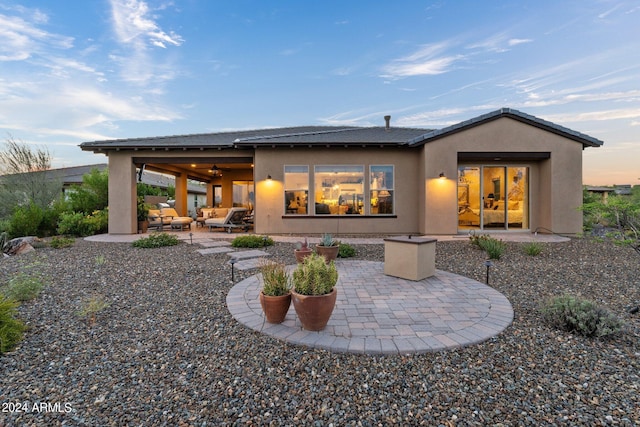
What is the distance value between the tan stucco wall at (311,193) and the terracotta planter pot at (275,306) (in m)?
7.66

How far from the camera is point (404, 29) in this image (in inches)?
428

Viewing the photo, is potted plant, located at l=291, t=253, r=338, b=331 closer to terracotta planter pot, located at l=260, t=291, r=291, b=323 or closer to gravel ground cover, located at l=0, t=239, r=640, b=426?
terracotta planter pot, located at l=260, t=291, r=291, b=323

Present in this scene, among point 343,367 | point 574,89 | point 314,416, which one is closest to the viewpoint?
point 314,416

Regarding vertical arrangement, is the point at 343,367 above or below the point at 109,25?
below

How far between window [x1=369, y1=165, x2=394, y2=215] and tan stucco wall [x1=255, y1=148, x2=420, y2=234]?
0.61ft

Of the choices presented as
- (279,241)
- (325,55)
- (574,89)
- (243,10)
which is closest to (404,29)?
(325,55)

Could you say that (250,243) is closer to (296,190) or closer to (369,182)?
(296,190)

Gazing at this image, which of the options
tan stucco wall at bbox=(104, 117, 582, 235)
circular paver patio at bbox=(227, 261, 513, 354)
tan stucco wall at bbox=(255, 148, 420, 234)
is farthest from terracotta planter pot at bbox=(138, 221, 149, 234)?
circular paver patio at bbox=(227, 261, 513, 354)

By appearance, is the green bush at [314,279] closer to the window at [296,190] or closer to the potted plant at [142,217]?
the window at [296,190]

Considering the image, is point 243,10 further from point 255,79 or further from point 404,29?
point 404,29

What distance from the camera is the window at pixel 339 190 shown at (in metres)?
10.7

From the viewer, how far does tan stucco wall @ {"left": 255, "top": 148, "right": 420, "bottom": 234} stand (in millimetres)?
10609

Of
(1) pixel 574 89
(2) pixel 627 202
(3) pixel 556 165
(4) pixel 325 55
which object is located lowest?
(2) pixel 627 202

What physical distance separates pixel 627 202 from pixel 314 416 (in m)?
4.77
